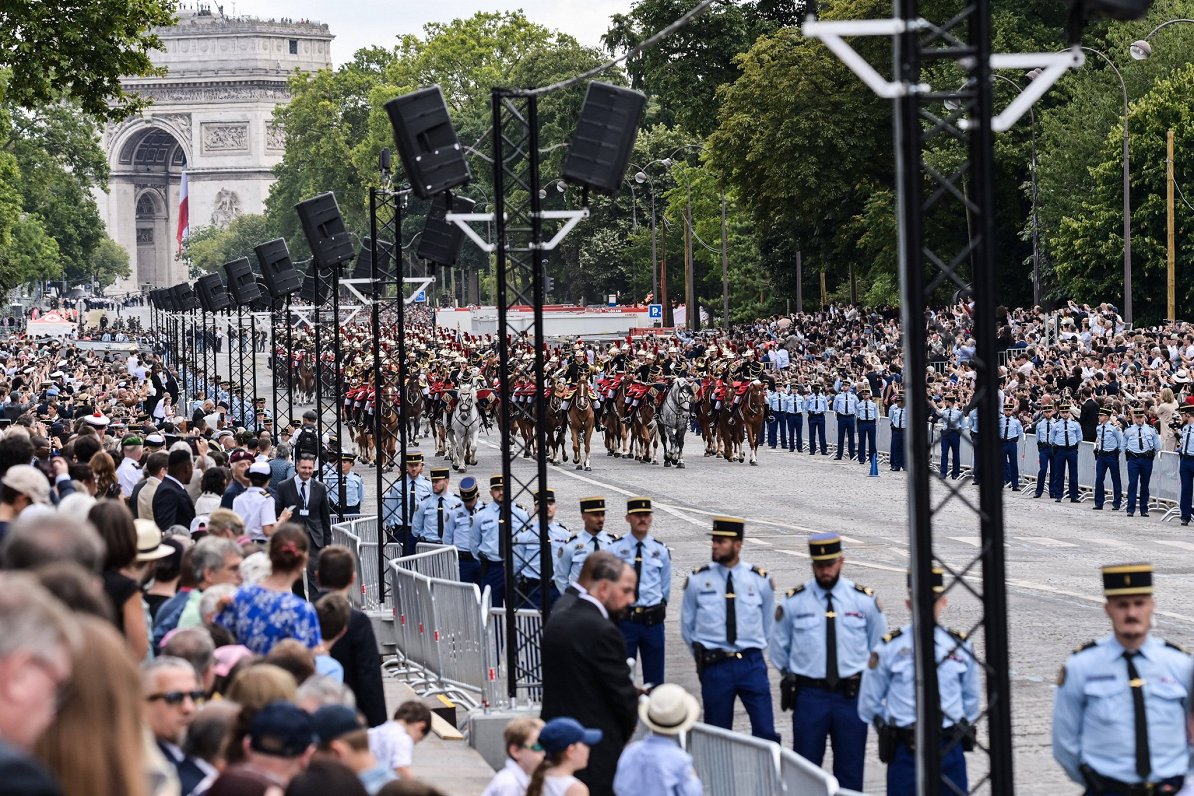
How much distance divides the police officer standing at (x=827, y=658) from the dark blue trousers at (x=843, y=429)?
27.0 m

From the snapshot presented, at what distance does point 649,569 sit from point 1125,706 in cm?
574

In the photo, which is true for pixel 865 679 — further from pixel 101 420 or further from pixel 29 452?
pixel 101 420

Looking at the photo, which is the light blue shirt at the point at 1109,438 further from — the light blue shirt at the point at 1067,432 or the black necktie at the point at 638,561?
the black necktie at the point at 638,561

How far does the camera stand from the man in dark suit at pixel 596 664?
9.47m

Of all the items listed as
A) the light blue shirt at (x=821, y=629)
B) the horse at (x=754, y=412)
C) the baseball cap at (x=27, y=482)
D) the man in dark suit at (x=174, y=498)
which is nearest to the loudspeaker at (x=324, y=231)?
the man in dark suit at (x=174, y=498)

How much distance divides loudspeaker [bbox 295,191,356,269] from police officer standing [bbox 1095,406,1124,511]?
10.6 metres

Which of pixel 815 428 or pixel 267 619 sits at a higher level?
pixel 267 619

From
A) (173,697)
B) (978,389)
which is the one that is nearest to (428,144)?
(978,389)

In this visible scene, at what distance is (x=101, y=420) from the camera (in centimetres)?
2048

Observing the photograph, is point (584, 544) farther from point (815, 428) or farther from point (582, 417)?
point (815, 428)

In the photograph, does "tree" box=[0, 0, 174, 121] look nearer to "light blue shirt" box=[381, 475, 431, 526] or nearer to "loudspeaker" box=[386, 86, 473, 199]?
"light blue shirt" box=[381, 475, 431, 526]

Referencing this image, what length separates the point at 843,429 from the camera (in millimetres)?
38844

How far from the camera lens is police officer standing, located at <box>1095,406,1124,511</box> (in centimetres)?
2788

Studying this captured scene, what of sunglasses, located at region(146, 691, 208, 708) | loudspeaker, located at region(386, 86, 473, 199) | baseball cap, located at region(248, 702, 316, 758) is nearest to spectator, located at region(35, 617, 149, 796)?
baseball cap, located at region(248, 702, 316, 758)
